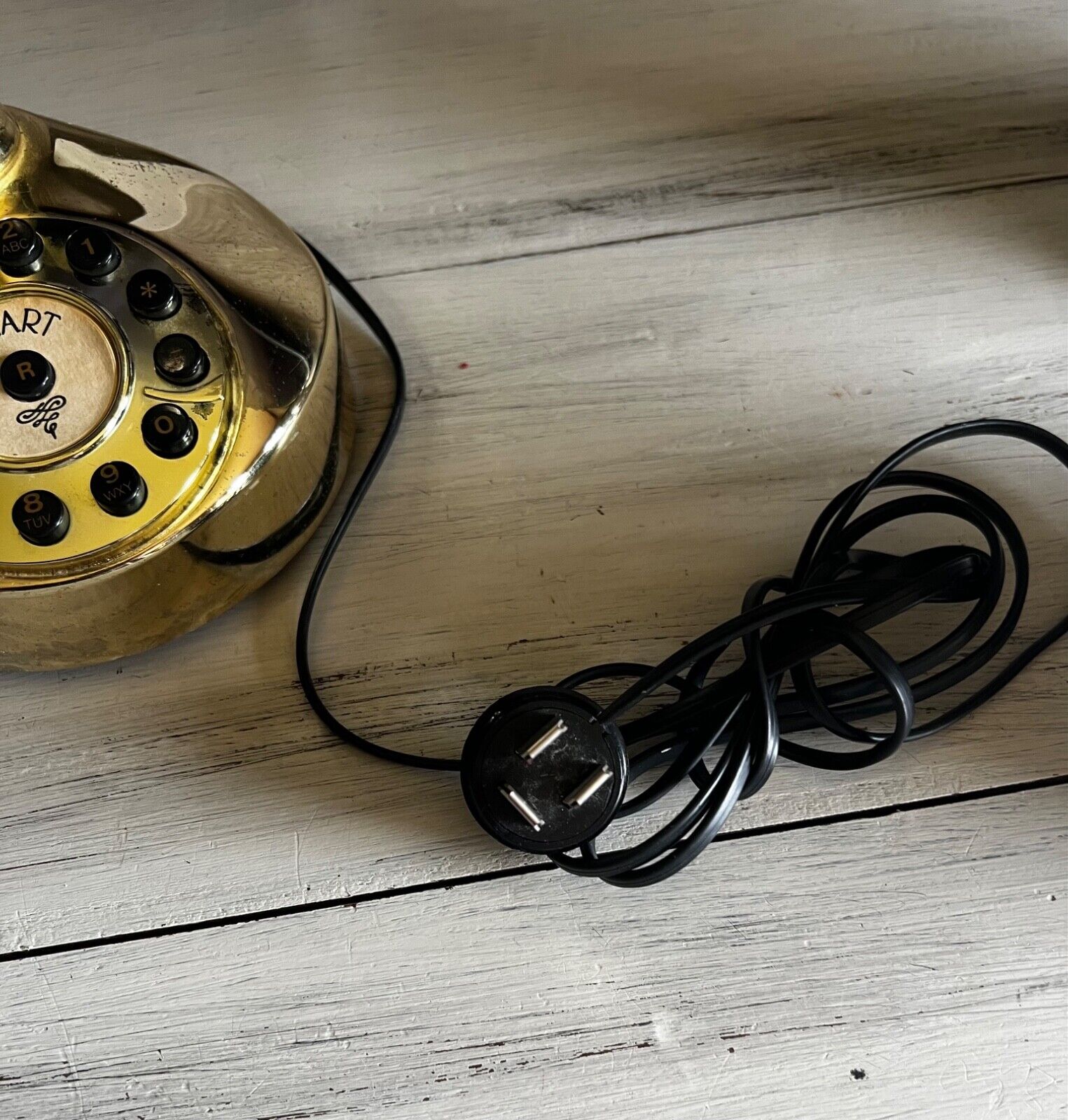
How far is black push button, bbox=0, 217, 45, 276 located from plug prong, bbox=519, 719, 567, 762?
0.97 ft

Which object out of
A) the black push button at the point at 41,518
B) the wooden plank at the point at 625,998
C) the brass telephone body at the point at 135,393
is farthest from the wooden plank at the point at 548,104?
the wooden plank at the point at 625,998

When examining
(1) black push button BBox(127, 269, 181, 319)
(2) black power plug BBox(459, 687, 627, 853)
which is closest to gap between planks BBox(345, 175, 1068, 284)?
(1) black push button BBox(127, 269, 181, 319)

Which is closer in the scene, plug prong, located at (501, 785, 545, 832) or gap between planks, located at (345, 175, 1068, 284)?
plug prong, located at (501, 785, 545, 832)

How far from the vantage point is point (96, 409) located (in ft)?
1.49

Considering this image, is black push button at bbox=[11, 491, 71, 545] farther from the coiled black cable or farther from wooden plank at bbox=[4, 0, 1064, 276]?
wooden plank at bbox=[4, 0, 1064, 276]

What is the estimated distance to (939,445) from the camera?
538 mm

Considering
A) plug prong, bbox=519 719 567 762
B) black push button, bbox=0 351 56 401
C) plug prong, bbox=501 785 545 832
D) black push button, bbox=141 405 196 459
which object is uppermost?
black push button, bbox=0 351 56 401

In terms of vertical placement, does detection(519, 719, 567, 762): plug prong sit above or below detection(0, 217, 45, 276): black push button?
below

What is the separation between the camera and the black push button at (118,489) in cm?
45

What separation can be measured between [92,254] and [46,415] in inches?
2.9

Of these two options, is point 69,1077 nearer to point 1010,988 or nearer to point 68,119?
point 1010,988

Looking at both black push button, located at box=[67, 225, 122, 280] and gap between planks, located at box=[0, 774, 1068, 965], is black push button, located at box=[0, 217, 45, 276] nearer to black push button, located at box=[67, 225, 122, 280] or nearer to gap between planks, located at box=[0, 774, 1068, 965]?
black push button, located at box=[67, 225, 122, 280]

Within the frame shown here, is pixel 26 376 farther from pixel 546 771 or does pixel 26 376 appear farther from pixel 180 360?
pixel 546 771

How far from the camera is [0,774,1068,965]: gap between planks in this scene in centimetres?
48
